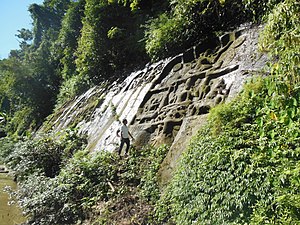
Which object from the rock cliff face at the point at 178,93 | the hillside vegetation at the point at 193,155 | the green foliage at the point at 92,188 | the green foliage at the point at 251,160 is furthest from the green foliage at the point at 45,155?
the green foliage at the point at 251,160

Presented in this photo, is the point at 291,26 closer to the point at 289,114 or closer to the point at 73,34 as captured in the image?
the point at 289,114

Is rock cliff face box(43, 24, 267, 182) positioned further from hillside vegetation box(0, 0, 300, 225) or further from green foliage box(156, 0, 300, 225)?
green foliage box(156, 0, 300, 225)

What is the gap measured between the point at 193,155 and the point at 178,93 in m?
3.54

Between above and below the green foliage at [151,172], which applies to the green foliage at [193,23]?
above

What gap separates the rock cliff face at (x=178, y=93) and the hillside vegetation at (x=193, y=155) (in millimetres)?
529

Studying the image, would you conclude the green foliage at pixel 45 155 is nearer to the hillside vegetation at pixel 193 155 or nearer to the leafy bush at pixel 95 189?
the hillside vegetation at pixel 193 155

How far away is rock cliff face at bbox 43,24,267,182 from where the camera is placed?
690cm

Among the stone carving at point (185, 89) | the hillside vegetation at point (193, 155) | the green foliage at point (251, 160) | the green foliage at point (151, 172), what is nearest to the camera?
the green foliage at point (251, 160)

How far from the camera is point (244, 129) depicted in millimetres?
4973

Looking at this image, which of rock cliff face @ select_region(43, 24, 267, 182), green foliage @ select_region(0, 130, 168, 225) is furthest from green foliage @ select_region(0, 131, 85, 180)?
green foliage @ select_region(0, 130, 168, 225)

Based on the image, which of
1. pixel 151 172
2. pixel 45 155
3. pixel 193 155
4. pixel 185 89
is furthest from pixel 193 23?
pixel 45 155

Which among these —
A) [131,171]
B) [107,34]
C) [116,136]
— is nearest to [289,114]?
[131,171]

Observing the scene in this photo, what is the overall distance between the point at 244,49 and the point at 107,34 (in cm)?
854

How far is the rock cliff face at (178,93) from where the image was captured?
22.6 ft
